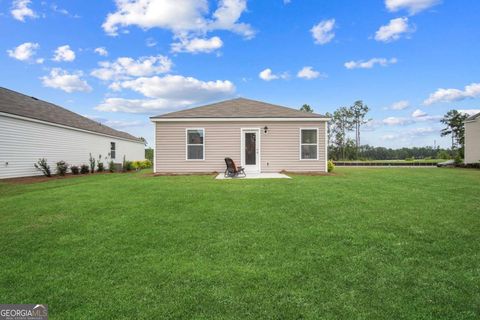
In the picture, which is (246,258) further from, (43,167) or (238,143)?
(43,167)

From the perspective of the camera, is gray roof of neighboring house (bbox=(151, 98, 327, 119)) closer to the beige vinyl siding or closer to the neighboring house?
the beige vinyl siding

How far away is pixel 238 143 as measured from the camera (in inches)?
563

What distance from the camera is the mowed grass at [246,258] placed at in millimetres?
2734

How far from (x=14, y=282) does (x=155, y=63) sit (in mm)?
16234

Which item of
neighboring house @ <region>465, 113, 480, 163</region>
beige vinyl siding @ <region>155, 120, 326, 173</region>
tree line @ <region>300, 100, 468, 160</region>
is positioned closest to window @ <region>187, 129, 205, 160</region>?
beige vinyl siding @ <region>155, 120, 326, 173</region>

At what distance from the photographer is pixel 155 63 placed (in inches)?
685

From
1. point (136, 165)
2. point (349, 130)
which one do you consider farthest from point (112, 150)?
point (349, 130)

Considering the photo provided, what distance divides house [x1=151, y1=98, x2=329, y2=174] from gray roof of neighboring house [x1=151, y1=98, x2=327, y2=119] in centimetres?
5

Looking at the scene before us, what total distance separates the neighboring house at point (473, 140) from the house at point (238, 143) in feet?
48.7

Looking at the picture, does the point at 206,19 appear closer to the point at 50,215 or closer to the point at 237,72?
the point at 237,72

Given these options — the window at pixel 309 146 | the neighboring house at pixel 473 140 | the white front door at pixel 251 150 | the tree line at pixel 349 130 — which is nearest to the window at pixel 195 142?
the white front door at pixel 251 150

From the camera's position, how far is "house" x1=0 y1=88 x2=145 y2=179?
13.7 metres

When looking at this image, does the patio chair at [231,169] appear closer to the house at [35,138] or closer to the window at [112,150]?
the house at [35,138]

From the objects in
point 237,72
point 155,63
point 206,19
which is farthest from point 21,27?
point 237,72
